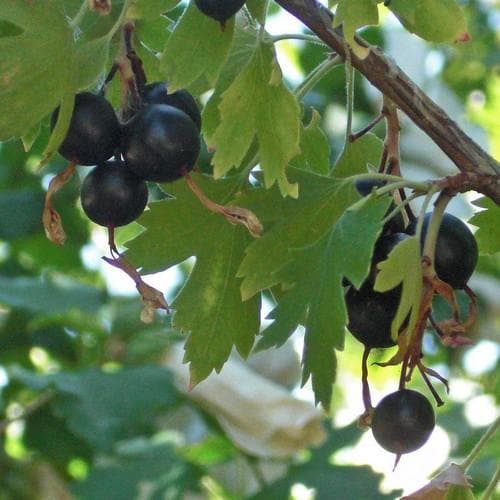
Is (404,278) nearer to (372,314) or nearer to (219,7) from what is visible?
(372,314)

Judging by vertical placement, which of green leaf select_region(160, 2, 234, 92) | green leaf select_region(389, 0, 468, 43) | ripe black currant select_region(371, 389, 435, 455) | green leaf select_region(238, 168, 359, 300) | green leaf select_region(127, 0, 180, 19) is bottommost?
ripe black currant select_region(371, 389, 435, 455)

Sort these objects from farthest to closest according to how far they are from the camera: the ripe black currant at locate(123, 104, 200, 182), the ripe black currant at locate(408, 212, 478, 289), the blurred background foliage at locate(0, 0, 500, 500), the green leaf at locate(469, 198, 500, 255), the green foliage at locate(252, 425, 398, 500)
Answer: the blurred background foliage at locate(0, 0, 500, 500) → the green foliage at locate(252, 425, 398, 500) → the green leaf at locate(469, 198, 500, 255) → the ripe black currant at locate(408, 212, 478, 289) → the ripe black currant at locate(123, 104, 200, 182)

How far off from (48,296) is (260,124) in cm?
140

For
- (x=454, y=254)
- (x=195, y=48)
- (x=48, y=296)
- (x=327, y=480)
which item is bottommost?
(x=327, y=480)

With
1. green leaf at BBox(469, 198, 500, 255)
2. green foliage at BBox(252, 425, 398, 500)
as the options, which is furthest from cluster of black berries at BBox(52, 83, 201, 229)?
green foliage at BBox(252, 425, 398, 500)

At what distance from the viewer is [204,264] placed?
3.22 feet

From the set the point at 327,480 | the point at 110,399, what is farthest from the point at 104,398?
the point at 327,480

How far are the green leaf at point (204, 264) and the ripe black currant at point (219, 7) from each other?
17cm

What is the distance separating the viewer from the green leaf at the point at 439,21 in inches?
34.0

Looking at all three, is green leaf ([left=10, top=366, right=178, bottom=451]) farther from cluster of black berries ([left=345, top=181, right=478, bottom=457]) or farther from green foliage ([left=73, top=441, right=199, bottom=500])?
cluster of black berries ([left=345, top=181, right=478, bottom=457])

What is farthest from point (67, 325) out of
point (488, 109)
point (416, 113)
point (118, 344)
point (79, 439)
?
point (488, 109)

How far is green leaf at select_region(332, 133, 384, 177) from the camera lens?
1084mm

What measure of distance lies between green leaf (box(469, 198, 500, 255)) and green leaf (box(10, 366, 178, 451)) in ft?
3.95

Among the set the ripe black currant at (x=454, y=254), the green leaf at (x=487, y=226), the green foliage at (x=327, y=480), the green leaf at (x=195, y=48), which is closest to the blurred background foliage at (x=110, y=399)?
the green foliage at (x=327, y=480)
